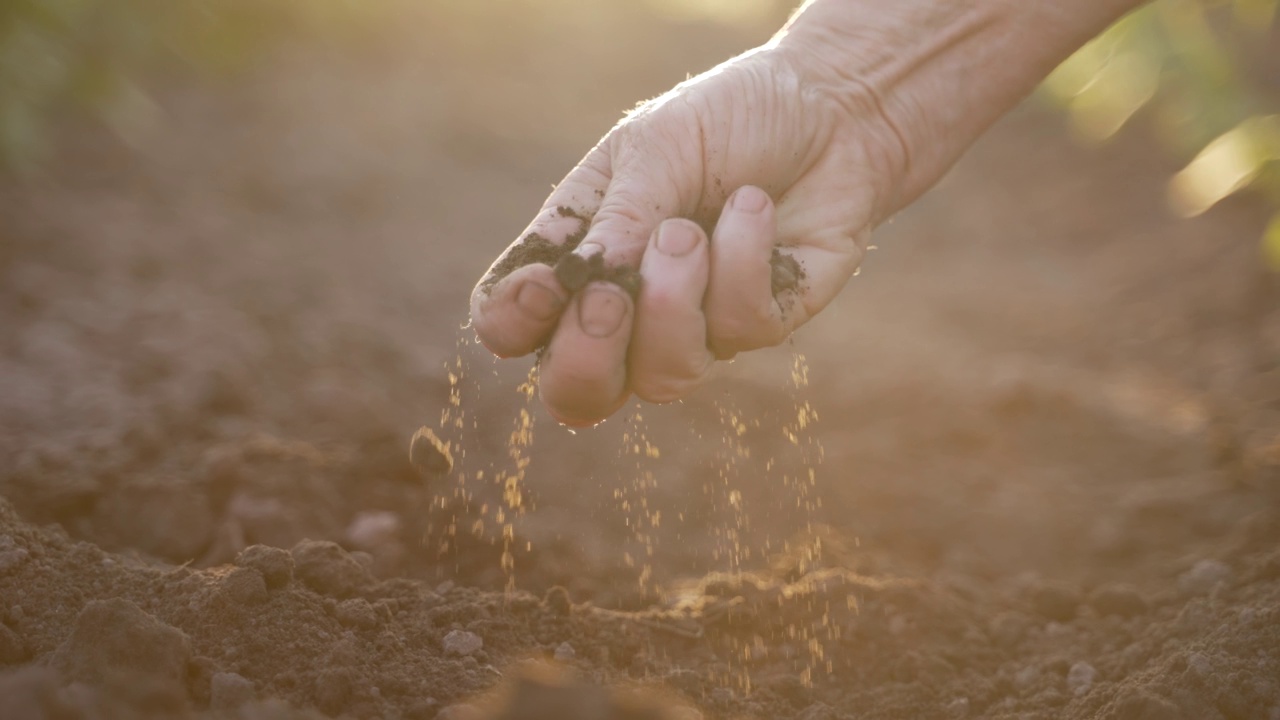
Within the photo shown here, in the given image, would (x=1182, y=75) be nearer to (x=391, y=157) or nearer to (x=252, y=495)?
(x=391, y=157)

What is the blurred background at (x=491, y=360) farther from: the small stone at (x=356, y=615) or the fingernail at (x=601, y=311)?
the fingernail at (x=601, y=311)

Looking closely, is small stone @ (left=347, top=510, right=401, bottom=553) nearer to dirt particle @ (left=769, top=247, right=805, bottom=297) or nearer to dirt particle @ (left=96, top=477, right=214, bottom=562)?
dirt particle @ (left=96, top=477, right=214, bottom=562)

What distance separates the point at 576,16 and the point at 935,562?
9830mm

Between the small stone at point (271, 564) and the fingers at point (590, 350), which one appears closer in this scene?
the fingers at point (590, 350)

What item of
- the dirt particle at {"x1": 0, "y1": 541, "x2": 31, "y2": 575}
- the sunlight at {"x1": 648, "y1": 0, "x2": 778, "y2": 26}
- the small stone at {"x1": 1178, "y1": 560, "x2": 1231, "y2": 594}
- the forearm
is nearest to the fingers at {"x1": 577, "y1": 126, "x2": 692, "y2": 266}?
the forearm

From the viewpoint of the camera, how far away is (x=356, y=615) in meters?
1.68

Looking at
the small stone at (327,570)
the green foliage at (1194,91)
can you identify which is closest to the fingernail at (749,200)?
the small stone at (327,570)

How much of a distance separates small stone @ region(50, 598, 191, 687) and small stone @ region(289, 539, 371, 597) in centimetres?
35

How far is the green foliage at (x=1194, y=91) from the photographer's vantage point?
3330 millimetres

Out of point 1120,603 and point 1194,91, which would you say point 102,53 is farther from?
point 1194,91

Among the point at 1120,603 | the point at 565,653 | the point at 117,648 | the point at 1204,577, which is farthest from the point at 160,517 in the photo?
the point at 1204,577

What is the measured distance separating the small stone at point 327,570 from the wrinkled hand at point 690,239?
480mm

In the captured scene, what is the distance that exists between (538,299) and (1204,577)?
1735 millimetres

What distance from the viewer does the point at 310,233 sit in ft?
16.5
